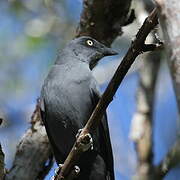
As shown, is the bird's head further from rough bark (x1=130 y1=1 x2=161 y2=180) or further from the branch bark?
rough bark (x1=130 y1=1 x2=161 y2=180)

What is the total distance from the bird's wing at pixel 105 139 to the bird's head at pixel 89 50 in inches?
31.8

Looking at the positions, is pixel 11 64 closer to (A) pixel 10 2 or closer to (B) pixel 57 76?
(A) pixel 10 2

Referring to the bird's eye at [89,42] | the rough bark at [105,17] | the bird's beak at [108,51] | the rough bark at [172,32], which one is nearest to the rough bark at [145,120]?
the bird's beak at [108,51]

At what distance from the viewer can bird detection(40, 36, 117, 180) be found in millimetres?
5078

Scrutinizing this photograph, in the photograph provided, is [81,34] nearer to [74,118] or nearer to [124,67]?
[74,118]

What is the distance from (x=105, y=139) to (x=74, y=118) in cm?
36

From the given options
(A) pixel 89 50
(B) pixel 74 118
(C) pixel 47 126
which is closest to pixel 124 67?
(B) pixel 74 118

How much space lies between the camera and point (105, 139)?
5094 mm

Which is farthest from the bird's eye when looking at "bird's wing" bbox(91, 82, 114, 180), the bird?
"bird's wing" bbox(91, 82, 114, 180)

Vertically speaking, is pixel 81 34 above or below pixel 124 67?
above

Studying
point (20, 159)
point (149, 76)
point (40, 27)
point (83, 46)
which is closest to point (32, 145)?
point (20, 159)

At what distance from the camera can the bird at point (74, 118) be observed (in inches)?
200

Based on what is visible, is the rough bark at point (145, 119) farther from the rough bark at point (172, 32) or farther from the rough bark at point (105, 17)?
the rough bark at point (172, 32)

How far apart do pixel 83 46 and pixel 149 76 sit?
978 mm
